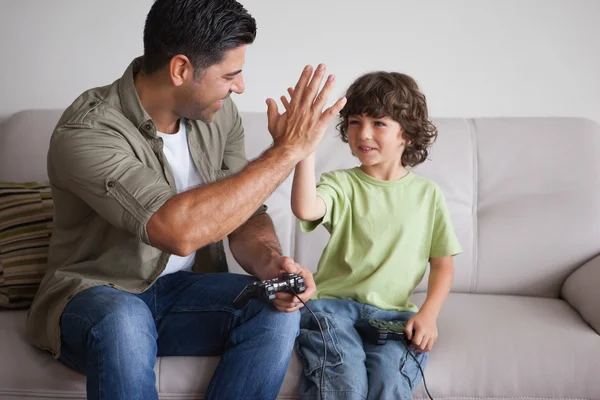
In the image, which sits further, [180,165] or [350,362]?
[180,165]

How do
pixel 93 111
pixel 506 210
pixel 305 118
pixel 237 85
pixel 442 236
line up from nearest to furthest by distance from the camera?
pixel 305 118 < pixel 93 111 < pixel 237 85 < pixel 442 236 < pixel 506 210

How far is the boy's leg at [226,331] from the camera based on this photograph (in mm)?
1515

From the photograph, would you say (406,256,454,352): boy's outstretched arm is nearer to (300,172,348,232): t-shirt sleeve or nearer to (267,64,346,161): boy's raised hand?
(300,172,348,232): t-shirt sleeve

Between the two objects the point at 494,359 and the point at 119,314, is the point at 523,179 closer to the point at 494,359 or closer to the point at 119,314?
the point at 494,359

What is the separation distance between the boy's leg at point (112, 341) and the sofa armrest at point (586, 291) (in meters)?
1.08

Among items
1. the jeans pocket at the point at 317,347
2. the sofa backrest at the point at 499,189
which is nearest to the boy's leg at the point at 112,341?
the jeans pocket at the point at 317,347

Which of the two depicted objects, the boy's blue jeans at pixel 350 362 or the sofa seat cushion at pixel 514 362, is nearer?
the boy's blue jeans at pixel 350 362

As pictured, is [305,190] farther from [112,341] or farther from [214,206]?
[112,341]

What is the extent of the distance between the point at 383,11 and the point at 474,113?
462mm

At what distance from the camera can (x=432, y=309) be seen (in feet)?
5.71

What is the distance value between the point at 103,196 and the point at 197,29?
0.42 m

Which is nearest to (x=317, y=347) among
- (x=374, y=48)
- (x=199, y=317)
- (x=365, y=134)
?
(x=199, y=317)

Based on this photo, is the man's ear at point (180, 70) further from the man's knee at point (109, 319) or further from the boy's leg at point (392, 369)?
the boy's leg at point (392, 369)

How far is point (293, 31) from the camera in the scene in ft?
8.05
